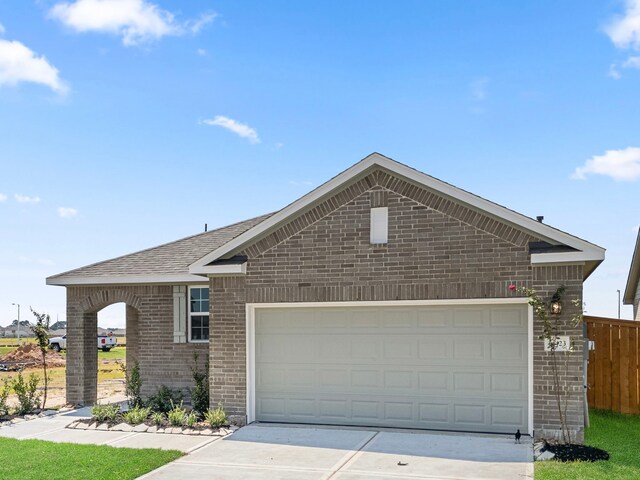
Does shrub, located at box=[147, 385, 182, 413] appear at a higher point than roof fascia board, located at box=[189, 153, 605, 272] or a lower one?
lower

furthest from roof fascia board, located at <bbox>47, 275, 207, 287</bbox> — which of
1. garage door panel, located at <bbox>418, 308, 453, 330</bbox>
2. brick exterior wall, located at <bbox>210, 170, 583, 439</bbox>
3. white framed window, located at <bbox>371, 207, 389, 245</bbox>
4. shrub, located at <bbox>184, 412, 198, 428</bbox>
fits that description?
garage door panel, located at <bbox>418, 308, 453, 330</bbox>

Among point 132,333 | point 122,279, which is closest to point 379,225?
point 122,279

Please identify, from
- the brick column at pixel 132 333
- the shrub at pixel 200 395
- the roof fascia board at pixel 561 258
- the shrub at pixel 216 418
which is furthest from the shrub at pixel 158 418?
the roof fascia board at pixel 561 258

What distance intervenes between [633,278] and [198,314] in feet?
48.8

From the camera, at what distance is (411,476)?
9.12 meters

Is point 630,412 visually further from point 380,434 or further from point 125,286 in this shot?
point 125,286

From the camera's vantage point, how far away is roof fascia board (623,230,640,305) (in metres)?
20.1

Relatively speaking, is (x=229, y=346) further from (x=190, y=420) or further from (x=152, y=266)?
(x=152, y=266)

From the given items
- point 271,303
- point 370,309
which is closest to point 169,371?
point 271,303

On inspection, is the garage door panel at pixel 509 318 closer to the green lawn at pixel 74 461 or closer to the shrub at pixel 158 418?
the green lawn at pixel 74 461

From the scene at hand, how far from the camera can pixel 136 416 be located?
12.9 metres

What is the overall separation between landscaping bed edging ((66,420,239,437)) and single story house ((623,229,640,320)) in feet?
43.7

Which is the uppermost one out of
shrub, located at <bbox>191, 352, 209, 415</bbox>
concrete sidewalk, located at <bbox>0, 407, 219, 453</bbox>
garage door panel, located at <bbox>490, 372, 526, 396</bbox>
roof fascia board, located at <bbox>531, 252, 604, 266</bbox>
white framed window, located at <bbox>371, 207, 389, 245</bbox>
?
white framed window, located at <bbox>371, 207, 389, 245</bbox>

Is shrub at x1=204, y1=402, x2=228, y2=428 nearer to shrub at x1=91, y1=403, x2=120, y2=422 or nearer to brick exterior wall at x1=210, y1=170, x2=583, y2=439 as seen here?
brick exterior wall at x1=210, y1=170, x2=583, y2=439
